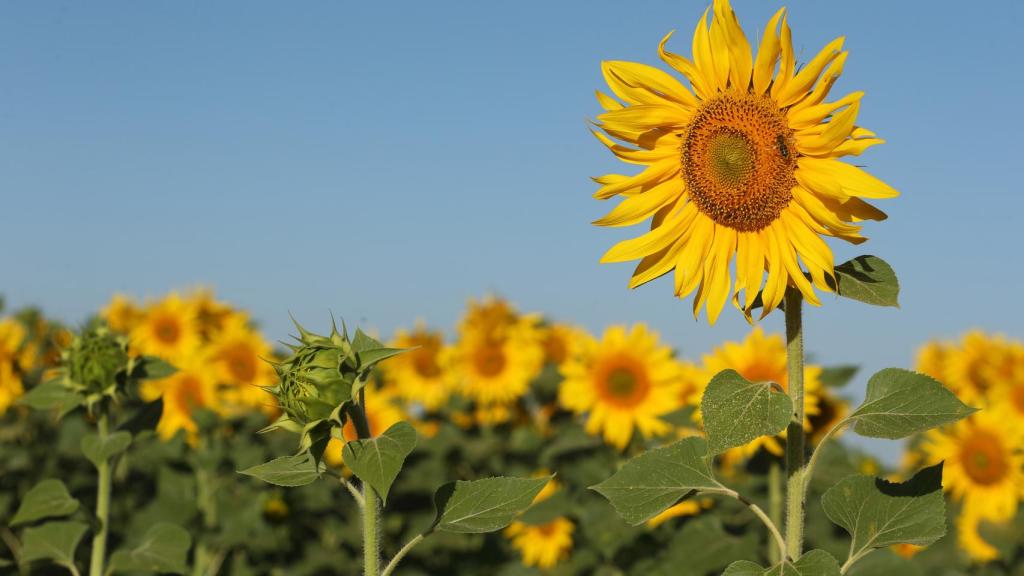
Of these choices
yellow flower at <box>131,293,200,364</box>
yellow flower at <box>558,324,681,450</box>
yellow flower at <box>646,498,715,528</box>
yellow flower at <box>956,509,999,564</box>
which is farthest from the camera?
yellow flower at <box>131,293,200,364</box>

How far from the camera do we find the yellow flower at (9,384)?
23.0ft

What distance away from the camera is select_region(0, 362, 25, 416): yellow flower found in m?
7.00

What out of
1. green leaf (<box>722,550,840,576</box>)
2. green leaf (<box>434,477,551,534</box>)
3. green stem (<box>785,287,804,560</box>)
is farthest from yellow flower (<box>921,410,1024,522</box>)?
green leaf (<box>434,477,551,534</box>)

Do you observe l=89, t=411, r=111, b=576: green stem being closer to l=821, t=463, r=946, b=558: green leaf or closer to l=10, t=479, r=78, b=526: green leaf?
l=10, t=479, r=78, b=526: green leaf

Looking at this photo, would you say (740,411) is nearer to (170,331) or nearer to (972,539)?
(972,539)

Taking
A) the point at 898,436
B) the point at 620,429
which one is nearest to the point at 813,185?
the point at 898,436

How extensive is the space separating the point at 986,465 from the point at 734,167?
5.05 meters

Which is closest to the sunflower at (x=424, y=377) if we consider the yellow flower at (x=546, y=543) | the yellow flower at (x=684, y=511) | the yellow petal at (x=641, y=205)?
the yellow flower at (x=546, y=543)

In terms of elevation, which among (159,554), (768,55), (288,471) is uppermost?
(768,55)

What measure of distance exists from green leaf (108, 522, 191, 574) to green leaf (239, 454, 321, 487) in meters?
1.30

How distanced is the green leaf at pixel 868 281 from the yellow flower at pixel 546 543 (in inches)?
180

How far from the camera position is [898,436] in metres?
2.29

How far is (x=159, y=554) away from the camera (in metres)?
3.50

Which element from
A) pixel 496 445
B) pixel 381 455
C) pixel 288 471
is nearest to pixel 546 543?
pixel 496 445
